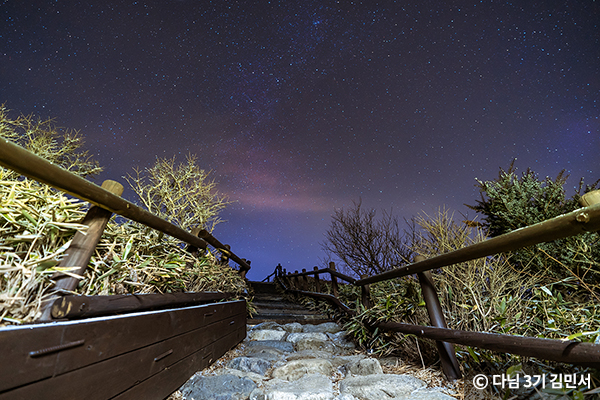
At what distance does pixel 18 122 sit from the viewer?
13.6 ft

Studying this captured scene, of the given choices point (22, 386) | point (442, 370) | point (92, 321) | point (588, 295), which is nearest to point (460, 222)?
point (588, 295)

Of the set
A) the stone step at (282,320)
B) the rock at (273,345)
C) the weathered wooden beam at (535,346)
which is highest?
the weathered wooden beam at (535,346)

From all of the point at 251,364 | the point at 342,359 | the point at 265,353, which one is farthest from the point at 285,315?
the point at 251,364

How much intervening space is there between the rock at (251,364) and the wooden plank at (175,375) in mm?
195

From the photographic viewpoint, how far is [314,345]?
3494mm

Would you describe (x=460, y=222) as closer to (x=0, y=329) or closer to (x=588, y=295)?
(x=588, y=295)

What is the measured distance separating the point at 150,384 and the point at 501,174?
5964mm

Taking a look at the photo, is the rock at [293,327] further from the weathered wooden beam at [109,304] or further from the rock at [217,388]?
the weathered wooden beam at [109,304]

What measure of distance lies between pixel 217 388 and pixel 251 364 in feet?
2.12

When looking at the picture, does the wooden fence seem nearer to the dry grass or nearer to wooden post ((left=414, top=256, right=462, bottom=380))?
the dry grass

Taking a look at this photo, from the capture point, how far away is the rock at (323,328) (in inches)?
165

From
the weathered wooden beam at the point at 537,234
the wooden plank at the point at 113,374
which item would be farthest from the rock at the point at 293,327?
the weathered wooden beam at the point at 537,234

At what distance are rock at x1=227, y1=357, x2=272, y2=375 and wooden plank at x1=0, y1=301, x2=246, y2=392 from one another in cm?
106
